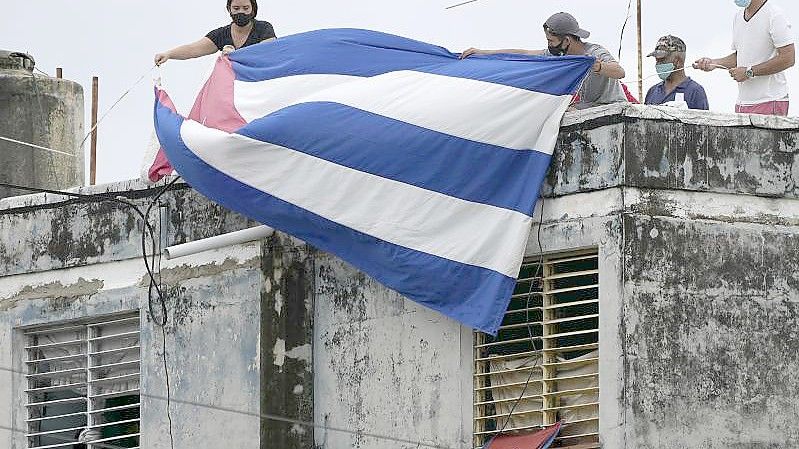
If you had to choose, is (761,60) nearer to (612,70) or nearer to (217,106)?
(612,70)

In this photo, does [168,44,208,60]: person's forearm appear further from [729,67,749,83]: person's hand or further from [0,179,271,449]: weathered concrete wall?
[729,67,749,83]: person's hand

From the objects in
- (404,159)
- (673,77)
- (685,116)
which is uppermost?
(673,77)

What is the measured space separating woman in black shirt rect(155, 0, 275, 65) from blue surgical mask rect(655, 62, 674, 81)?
3.18 meters

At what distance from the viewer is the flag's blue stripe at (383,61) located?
53.6 ft

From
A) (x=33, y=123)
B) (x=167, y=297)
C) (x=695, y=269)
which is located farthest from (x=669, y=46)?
(x=33, y=123)

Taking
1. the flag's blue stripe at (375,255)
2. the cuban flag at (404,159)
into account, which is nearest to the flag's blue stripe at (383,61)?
the cuban flag at (404,159)

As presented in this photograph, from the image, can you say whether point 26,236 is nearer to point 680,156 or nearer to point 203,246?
point 203,246

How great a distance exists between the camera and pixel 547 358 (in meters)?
16.2

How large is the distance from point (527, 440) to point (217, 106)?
11.8 feet

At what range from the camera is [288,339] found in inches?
688

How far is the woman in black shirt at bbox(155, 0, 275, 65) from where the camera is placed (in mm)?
18406

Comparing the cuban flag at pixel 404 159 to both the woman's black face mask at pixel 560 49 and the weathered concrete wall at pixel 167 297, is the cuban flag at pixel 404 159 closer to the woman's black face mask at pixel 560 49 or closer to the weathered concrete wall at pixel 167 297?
the woman's black face mask at pixel 560 49

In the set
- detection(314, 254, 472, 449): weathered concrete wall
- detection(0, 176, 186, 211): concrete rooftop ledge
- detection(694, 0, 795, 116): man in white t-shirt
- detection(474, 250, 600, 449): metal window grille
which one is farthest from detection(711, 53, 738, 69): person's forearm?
detection(0, 176, 186, 211): concrete rooftop ledge

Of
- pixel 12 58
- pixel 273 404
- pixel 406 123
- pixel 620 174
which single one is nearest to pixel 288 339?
pixel 273 404
